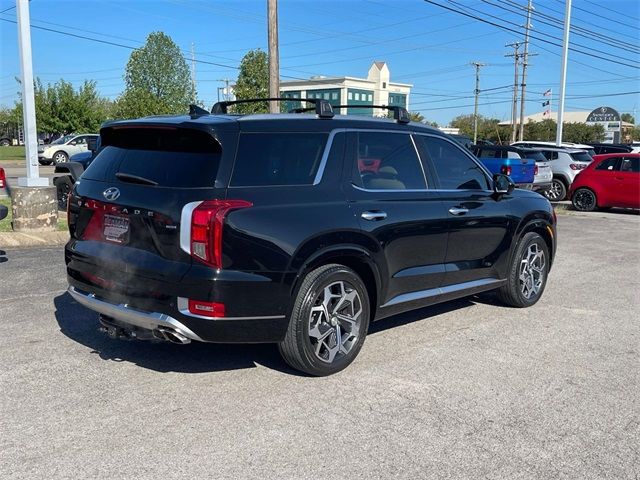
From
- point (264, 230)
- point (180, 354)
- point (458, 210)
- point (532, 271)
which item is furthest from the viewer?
point (532, 271)

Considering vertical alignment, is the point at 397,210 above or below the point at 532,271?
above

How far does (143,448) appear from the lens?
336 cm

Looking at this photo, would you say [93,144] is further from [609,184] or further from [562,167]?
[562,167]

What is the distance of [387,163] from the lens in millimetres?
5082

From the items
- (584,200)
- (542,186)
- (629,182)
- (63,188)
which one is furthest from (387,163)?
(542,186)

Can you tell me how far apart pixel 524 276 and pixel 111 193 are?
4231 millimetres

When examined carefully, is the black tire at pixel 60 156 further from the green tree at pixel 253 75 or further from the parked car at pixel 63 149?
the green tree at pixel 253 75

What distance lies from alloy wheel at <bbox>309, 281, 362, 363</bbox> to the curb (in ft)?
21.4

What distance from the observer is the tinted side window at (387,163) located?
4.80 meters

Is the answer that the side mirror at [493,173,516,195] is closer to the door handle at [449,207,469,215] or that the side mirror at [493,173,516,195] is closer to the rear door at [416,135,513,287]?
the rear door at [416,135,513,287]

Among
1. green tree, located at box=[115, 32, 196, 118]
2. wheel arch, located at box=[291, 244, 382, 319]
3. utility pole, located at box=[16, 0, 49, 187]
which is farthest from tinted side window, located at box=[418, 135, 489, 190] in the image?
green tree, located at box=[115, 32, 196, 118]

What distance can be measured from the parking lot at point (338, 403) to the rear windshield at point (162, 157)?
1399 millimetres

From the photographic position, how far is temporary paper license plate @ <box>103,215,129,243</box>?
4.16 metres

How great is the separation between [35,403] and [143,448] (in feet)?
3.28
